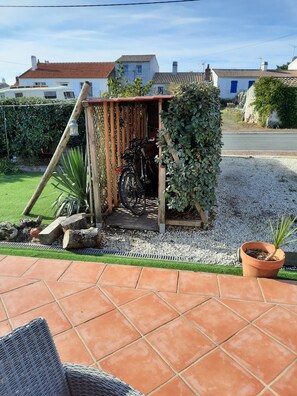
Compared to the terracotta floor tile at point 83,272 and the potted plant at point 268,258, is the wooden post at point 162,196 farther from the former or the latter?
the potted plant at point 268,258

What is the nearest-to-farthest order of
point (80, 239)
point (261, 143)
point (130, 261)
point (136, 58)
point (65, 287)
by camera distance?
point (65, 287)
point (130, 261)
point (80, 239)
point (261, 143)
point (136, 58)

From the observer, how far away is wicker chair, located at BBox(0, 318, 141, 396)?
1062mm

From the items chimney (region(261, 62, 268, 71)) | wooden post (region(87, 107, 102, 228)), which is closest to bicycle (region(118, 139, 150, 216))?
wooden post (region(87, 107, 102, 228))

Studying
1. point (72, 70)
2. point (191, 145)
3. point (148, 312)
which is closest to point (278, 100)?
point (191, 145)

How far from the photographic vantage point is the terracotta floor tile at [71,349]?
1.98m

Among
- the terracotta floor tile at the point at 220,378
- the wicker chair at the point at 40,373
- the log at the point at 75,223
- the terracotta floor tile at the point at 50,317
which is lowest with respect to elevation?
the terracotta floor tile at the point at 50,317

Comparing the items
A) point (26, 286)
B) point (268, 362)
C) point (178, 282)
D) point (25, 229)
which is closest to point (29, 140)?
point (25, 229)

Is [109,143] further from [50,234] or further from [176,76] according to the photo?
[176,76]

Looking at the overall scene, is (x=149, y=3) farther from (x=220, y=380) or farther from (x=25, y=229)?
(x=220, y=380)

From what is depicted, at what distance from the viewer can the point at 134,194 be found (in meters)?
4.63

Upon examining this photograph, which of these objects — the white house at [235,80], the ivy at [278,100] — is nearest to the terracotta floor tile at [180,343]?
the ivy at [278,100]

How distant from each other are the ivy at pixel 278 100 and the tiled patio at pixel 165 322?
1735 centimetres

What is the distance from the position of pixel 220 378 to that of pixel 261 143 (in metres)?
12.2

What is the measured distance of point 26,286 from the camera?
2.80m
